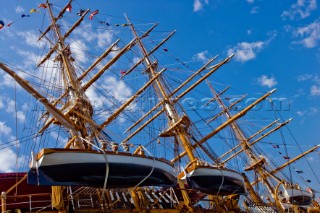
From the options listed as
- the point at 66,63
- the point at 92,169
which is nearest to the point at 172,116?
the point at 66,63

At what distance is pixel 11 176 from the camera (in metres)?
12.9

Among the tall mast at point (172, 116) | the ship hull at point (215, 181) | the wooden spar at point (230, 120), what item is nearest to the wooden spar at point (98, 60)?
the tall mast at point (172, 116)

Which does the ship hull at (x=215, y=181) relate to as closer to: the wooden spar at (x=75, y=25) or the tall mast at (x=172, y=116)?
the tall mast at (x=172, y=116)

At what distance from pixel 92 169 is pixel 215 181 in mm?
6808

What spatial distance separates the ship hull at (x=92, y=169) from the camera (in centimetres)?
917

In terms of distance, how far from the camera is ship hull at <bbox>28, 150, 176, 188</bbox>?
30.1 ft

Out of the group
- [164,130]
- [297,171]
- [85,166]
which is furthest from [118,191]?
[297,171]

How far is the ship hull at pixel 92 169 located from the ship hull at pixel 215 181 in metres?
2.99

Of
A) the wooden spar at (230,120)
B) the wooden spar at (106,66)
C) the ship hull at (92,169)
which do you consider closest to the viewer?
the ship hull at (92,169)

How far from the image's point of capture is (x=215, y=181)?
14812mm

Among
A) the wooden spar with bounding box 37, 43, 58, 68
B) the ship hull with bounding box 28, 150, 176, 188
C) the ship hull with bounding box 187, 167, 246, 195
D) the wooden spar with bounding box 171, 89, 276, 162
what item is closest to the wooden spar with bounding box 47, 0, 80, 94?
the wooden spar with bounding box 37, 43, 58, 68

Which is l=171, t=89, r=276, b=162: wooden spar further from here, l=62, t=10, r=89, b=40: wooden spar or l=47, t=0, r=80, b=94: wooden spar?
l=62, t=10, r=89, b=40: wooden spar

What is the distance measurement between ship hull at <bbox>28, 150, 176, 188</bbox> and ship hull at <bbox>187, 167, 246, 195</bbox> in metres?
2.99

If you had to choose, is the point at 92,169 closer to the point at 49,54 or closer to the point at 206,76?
the point at 49,54
